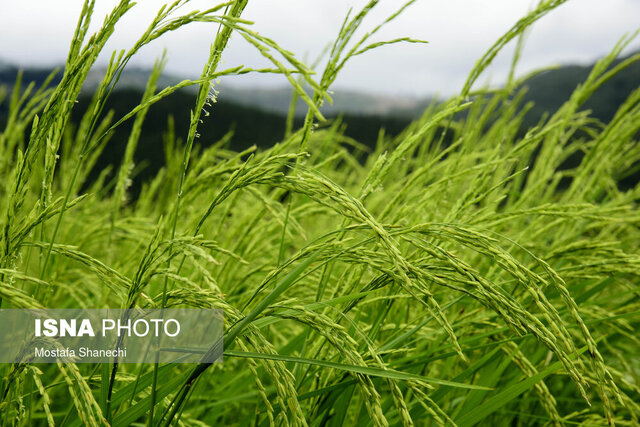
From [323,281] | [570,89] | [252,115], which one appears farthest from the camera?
[252,115]

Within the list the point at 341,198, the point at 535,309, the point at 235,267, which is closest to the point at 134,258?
the point at 235,267

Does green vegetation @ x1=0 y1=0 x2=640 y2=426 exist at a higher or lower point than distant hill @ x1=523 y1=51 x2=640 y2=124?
lower

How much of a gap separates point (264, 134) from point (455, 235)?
7.84 metres

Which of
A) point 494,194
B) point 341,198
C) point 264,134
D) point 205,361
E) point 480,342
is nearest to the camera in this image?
point 341,198

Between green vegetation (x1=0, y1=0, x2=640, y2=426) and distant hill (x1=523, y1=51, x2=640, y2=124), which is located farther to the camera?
distant hill (x1=523, y1=51, x2=640, y2=124)

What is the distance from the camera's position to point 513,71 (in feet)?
5.34

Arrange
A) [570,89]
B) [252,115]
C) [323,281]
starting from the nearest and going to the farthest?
[323,281] → [570,89] → [252,115]

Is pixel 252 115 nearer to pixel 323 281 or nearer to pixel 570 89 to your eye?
pixel 570 89

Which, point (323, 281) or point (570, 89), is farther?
point (570, 89)

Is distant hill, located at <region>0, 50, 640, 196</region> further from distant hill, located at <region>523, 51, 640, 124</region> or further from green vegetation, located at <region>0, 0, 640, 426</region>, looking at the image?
green vegetation, located at <region>0, 0, 640, 426</region>

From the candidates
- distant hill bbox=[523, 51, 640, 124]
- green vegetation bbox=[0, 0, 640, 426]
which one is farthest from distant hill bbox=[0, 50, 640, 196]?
green vegetation bbox=[0, 0, 640, 426]

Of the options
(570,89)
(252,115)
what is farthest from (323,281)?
(252,115)

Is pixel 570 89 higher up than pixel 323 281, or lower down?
higher up

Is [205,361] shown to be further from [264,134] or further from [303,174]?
[264,134]
